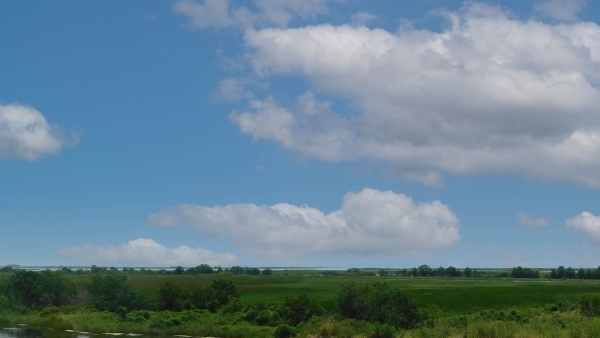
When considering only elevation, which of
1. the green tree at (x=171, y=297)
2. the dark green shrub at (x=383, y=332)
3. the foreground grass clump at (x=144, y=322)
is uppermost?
the green tree at (x=171, y=297)

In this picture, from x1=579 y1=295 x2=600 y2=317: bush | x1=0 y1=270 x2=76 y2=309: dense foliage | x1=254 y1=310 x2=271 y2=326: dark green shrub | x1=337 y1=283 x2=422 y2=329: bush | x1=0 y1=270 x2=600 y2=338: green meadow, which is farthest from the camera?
x1=0 y1=270 x2=76 y2=309: dense foliage

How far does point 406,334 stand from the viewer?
3600cm

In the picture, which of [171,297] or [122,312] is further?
[171,297]

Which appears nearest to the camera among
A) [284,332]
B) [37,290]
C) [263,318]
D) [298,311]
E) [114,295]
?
[284,332]

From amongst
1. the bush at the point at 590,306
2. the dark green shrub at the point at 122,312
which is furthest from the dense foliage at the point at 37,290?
the bush at the point at 590,306

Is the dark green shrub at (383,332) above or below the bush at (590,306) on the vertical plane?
below

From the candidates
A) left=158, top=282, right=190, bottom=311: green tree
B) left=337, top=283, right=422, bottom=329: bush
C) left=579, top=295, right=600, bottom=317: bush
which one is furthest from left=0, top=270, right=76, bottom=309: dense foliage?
left=579, top=295, right=600, bottom=317: bush

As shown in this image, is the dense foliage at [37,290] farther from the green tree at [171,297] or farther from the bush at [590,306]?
the bush at [590,306]

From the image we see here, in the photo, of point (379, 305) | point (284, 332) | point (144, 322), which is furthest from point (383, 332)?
point (144, 322)

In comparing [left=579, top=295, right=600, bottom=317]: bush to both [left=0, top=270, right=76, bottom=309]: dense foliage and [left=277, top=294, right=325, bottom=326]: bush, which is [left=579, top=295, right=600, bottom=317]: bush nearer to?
[left=277, top=294, right=325, bottom=326]: bush

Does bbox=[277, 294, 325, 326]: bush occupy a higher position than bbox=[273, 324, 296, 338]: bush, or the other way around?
bbox=[277, 294, 325, 326]: bush

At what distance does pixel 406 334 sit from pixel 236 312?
67.8 ft

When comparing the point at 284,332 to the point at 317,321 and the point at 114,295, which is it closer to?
the point at 317,321

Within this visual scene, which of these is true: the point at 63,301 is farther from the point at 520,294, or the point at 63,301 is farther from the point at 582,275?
the point at 582,275
